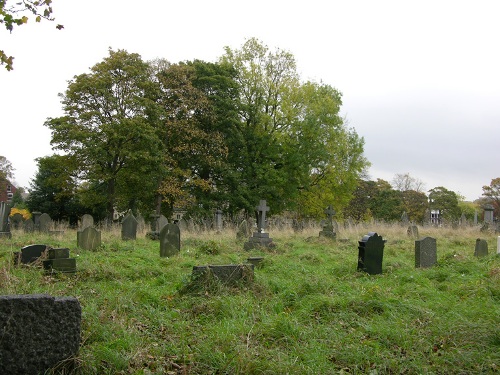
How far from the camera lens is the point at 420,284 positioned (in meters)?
8.43

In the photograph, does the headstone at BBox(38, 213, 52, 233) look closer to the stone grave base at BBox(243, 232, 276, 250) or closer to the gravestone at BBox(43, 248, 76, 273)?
the stone grave base at BBox(243, 232, 276, 250)

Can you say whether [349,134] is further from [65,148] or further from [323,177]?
[65,148]

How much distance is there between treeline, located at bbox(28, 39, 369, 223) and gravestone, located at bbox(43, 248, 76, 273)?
1733cm

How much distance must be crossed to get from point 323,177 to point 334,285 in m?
26.5

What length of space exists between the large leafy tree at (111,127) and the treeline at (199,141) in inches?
2.4

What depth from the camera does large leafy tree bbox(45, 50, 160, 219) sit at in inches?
1022

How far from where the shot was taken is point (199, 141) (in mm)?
29047

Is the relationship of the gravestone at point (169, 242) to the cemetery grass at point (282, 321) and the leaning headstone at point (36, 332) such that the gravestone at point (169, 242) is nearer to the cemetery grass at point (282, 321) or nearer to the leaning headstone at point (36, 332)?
the cemetery grass at point (282, 321)

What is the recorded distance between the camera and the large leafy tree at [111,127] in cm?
2595

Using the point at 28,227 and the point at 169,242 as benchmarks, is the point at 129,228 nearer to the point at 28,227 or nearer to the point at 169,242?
the point at 169,242

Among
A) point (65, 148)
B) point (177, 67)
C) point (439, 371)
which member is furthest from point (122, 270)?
point (177, 67)

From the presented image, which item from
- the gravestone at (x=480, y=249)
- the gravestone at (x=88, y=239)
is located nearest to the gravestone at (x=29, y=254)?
the gravestone at (x=88, y=239)

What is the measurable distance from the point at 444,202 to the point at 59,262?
48485 mm

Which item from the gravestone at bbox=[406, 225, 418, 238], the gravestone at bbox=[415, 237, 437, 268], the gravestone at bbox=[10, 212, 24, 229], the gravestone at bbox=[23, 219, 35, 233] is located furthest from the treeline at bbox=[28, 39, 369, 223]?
the gravestone at bbox=[415, 237, 437, 268]
